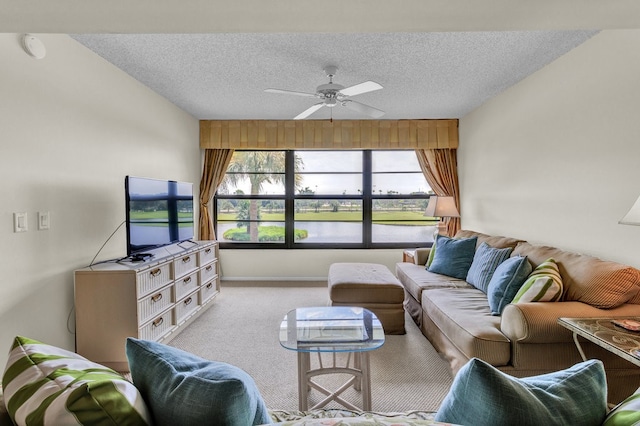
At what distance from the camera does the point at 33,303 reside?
220cm

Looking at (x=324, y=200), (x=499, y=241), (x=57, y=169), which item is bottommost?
(x=499, y=241)

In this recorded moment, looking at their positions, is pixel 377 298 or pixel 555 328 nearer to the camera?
pixel 555 328

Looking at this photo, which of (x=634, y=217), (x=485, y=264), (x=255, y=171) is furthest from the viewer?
(x=255, y=171)

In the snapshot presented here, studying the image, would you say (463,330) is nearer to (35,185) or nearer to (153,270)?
(153,270)

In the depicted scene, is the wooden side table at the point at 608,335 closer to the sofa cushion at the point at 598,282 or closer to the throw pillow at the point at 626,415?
the sofa cushion at the point at 598,282

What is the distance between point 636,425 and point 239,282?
192 inches

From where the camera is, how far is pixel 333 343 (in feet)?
6.28

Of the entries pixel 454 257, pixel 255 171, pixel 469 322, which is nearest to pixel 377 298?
pixel 469 322

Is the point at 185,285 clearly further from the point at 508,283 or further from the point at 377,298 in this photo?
the point at 508,283

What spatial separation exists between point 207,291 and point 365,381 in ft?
8.23

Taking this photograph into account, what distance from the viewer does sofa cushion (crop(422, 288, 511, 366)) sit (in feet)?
6.63

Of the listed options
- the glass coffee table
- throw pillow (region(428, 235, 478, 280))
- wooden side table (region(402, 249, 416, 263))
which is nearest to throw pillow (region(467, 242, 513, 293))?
throw pillow (region(428, 235, 478, 280))

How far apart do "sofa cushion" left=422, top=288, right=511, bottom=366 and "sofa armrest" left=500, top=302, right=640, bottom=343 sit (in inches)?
4.3

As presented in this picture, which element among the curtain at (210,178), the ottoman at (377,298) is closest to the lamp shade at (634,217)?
the ottoman at (377,298)
